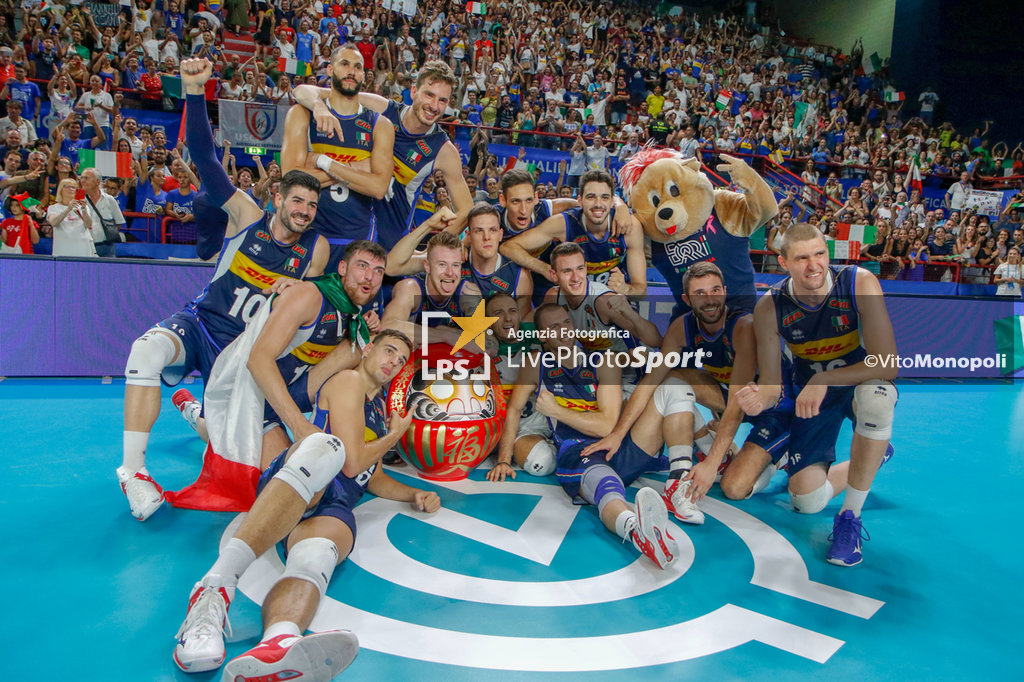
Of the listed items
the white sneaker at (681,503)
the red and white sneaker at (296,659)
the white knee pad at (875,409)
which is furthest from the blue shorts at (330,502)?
the white knee pad at (875,409)

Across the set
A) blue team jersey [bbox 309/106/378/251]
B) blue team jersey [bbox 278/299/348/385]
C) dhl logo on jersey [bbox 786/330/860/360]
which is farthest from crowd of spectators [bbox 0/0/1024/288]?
dhl logo on jersey [bbox 786/330/860/360]

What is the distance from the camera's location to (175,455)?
4.47 metres

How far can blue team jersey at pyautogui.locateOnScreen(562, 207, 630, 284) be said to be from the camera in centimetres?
468

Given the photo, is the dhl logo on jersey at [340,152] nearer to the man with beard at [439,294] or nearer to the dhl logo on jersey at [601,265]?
the man with beard at [439,294]

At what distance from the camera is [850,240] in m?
11.4

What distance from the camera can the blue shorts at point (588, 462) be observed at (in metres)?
3.87

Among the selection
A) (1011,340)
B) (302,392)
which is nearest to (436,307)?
(302,392)

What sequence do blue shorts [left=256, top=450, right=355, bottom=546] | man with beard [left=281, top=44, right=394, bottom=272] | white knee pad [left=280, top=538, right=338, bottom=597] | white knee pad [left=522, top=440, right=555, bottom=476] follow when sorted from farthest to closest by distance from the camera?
man with beard [left=281, top=44, right=394, bottom=272] < white knee pad [left=522, top=440, right=555, bottom=476] < blue shorts [left=256, top=450, right=355, bottom=546] < white knee pad [left=280, top=538, right=338, bottom=597]

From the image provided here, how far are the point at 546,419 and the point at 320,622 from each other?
2250 mm

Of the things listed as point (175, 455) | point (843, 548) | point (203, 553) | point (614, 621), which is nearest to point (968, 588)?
point (843, 548)

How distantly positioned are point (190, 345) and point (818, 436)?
12.7ft

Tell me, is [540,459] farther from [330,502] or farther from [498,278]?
[330,502]

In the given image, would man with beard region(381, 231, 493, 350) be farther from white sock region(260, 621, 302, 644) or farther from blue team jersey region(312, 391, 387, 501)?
white sock region(260, 621, 302, 644)

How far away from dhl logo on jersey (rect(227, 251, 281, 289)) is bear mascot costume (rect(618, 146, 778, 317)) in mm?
2640
